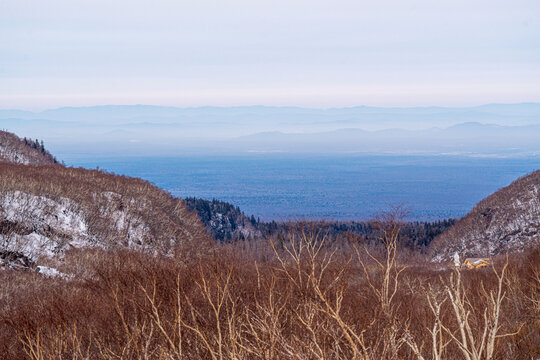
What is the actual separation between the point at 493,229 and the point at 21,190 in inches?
2635

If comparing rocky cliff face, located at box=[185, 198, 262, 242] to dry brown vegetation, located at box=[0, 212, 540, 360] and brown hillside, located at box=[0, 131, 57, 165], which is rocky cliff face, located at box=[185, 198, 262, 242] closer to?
brown hillside, located at box=[0, 131, 57, 165]

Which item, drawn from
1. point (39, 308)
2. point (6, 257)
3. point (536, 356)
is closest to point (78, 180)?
point (6, 257)

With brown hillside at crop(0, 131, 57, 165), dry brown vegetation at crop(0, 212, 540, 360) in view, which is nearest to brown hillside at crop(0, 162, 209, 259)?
dry brown vegetation at crop(0, 212, 540, 360)

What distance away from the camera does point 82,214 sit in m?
35.3

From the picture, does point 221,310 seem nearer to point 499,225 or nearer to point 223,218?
point 499,225

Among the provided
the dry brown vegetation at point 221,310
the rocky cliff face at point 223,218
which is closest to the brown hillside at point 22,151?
the rocky cliff face at point 223,218

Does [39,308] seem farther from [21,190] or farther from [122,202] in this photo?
[122,202]

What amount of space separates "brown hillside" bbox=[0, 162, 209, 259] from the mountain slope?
4137 cm

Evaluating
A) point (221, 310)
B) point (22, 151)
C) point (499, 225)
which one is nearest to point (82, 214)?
point (221, 310)

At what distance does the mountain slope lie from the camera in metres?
67.2

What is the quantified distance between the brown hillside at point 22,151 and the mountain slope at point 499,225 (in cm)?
7020

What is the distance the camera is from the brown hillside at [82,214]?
29.6 meters

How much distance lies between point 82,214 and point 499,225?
206 ft

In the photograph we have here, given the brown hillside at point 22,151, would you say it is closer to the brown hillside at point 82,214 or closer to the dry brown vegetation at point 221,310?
the brown hillside at point 82,214
